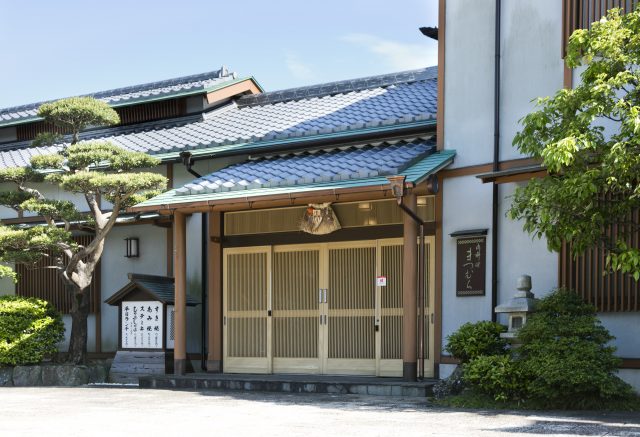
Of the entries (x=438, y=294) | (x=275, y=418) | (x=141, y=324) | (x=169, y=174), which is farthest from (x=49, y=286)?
(x=275, y=418)

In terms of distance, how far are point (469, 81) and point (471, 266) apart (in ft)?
9.21

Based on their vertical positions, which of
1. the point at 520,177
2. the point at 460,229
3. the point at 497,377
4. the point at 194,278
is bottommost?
the point at 497,377

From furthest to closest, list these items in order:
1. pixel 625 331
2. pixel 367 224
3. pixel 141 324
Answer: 1. pixel 141 324
2. pixel 367 224
3. pixel 625 331

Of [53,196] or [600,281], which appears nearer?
[600,281]

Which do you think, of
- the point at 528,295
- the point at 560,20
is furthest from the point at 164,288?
the point at 560,20

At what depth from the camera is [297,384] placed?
1406 cm

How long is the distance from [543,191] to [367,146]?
5.61 meters

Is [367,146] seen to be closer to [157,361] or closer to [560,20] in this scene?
[560,20]

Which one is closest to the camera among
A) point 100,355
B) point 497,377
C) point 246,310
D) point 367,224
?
point 497,377

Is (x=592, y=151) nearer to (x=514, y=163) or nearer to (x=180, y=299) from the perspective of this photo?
(x=514, y=163)

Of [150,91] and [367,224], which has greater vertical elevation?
[150,91]

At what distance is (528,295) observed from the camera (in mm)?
12602

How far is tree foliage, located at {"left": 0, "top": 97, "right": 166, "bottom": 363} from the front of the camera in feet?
52.7

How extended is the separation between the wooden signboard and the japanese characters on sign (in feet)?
18.1
